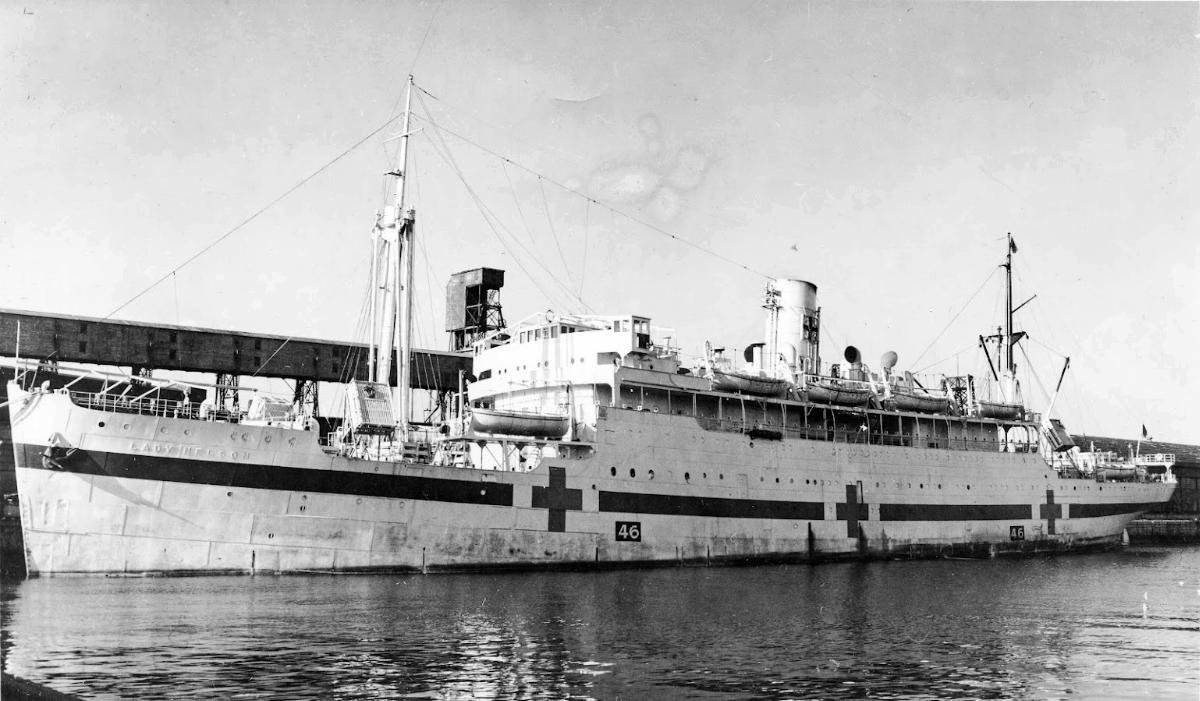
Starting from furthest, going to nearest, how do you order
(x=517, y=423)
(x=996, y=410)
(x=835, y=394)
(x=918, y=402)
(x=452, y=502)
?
1. (x=996, y=410)
2. (x=918, y=402)
3. (x=835, y=394)
4. (x=517, y=423)
5. (x=452, y=502)

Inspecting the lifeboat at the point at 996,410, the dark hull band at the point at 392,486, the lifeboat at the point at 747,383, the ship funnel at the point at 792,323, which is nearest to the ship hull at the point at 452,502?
the dark hull band at the point at 392,486

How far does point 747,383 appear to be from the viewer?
30.1m

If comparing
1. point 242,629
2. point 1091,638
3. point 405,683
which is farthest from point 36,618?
point 1091,638

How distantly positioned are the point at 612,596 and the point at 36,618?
10.6 m

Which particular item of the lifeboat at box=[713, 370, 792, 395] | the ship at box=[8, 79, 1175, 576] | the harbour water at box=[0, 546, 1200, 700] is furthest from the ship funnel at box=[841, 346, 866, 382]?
the harbour water at box=[0, 546, 1200, 700]

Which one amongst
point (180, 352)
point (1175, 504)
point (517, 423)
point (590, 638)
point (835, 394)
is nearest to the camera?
point (590, 638)

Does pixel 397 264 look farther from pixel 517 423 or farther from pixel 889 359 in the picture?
pixel 889 359

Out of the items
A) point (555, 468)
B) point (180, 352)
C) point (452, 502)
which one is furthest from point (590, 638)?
point (180, 352)

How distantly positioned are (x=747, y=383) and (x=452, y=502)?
10.5m

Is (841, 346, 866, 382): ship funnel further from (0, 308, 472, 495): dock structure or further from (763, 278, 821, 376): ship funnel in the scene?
(0, 308, 472, 495): dock structure

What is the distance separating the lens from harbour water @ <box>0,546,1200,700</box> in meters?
12.2

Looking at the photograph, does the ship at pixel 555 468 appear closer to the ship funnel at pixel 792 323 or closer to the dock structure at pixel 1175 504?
the ship funnel at pixel 792 323

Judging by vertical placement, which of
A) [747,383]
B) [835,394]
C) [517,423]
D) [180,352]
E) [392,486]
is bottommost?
[392,486]

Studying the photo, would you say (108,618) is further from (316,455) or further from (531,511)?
(531,511)
